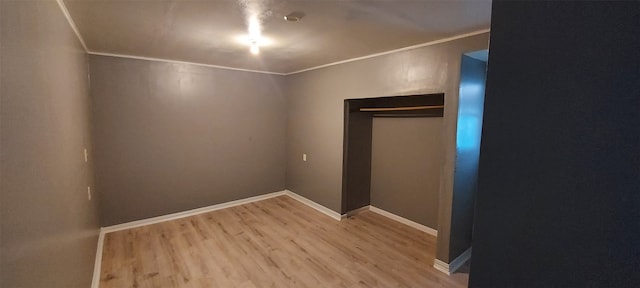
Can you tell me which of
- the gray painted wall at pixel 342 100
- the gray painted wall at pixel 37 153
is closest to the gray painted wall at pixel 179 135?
the gray painted wall at pixel 342 100

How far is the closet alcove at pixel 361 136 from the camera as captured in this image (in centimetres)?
388

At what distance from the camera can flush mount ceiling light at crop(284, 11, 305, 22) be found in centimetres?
201

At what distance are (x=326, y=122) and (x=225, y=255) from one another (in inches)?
91.5

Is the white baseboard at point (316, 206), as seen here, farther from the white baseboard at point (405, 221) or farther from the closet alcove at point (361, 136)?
the white baseboard at point (405, 221)

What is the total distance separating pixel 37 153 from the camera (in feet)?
3.86

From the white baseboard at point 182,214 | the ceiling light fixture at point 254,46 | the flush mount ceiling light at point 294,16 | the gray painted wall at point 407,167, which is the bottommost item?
the white baseboard at point 182,214

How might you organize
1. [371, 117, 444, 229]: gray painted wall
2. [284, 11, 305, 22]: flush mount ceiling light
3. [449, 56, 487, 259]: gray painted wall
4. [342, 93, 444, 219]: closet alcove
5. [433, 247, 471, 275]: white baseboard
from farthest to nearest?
1. [342, 93, 444, 219]: closet alcove
2. [371, 117, 444, 229]: gray painted wall
3. [433, 247, 471, 275]: white baseboard
4. [449, 56, 487, 259]: gray painted wall
5. [284, 11, 305, 22]: flush mount ceiling light

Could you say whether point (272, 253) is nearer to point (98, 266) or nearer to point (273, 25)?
point (98, 266)

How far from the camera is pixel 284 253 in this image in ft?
10.2

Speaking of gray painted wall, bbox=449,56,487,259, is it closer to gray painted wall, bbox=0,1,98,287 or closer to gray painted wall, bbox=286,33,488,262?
gray painted wall, bbox=286,33,488,262

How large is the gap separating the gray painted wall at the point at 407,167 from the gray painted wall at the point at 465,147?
0.58m

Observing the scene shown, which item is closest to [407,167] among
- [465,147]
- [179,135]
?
[465,147]

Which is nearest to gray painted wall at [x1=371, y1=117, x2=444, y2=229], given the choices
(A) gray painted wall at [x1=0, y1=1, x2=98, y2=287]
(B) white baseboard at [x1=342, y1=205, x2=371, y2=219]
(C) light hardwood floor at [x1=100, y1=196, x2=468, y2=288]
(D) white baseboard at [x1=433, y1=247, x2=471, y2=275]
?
(B) white baseboard at [x1=342, y1=205, x2=371, y2=219]

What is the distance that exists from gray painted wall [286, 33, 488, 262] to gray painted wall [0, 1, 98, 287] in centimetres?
293
